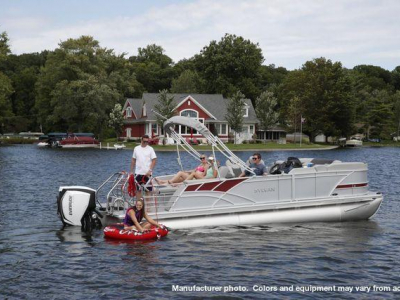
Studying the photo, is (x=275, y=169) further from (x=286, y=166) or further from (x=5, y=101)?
(x=5, y=101)

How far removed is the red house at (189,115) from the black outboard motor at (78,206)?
5922 cm

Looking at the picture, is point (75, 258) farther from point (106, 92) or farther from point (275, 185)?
point (106, 92)

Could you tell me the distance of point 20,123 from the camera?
110m

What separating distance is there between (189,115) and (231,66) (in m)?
28.7

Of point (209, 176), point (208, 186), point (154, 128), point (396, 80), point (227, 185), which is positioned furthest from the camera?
point (396, 80)

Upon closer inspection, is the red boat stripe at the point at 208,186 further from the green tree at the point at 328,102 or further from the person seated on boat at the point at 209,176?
the green tree at the point at 328,102

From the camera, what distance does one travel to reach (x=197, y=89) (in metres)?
108

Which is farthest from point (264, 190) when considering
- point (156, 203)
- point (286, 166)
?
point (156, 203)

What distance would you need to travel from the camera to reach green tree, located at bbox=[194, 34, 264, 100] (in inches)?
3954

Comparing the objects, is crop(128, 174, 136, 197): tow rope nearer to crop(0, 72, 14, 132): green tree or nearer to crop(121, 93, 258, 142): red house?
crop(0, 72, 14, 132): green tree

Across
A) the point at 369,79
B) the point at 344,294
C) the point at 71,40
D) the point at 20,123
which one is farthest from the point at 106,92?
the point at 369,79

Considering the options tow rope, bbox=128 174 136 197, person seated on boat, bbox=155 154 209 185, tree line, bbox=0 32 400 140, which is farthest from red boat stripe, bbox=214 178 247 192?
tree line, bbox=0 32 400 140

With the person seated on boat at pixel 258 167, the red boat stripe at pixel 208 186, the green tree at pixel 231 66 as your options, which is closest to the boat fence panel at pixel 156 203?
the red boat stripe at pixel 208 186

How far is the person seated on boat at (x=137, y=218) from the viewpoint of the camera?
47.7ft
